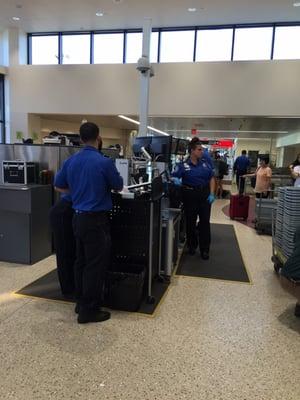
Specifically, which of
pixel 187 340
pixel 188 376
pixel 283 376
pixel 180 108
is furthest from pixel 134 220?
pixel 180 108

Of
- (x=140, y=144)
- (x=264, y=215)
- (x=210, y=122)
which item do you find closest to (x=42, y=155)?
(x=140, y=144)

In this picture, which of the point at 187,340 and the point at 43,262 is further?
the point at 43,262

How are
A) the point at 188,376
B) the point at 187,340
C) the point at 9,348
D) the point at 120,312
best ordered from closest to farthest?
A: 1. the point at 188,376
2. the point at 9,348
3. the point at 187,340
4. the point at 120,312

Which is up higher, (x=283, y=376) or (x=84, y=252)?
(x=84, y=252)

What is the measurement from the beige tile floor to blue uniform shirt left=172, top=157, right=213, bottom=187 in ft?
4.70

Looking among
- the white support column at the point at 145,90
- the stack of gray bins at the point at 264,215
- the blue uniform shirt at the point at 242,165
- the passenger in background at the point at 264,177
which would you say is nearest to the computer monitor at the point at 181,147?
the white support column at the point at 145,90

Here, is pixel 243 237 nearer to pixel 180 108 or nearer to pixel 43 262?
pixel 43 262

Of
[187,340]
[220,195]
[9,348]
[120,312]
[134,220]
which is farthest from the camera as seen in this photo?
[220,195]

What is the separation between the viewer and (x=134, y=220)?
289cm

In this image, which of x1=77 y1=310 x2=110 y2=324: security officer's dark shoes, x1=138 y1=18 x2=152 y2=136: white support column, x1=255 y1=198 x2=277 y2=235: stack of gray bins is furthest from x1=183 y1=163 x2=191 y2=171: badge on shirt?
x1=255 y1=198 x2=277 y2=235: stack of gray bins

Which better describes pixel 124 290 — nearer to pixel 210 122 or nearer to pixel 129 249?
pixel 129 249

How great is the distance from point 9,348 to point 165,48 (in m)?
8.81

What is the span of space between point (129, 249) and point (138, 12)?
7445mm

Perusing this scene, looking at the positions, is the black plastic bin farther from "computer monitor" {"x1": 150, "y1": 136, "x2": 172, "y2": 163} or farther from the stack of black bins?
"computer monitor" {"x1": 150, "y1": 136, "x2": 172, "y2": 163}
